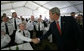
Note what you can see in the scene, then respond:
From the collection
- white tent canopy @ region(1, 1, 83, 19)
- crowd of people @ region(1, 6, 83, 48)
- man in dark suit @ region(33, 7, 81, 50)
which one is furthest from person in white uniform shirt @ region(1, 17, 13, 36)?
white tent canopy @ region(1, 1, 83, 19)

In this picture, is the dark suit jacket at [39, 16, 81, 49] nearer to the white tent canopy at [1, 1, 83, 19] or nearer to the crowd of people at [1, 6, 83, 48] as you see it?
the crowd of people at [1, 6, 83, 48]

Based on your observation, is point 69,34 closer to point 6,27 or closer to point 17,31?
point 17,31

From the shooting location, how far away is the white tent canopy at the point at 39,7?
11.6m

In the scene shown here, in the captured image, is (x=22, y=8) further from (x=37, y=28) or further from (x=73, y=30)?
(x=73, y=30)

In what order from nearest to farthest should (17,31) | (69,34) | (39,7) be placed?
(69,34) → (17,31) → (39,7)

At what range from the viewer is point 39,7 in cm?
1427

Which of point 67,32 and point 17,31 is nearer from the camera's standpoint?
point 67,32

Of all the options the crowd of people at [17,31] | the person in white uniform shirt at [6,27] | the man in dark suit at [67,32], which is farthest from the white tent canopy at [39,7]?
the man in dark suit at [67,32]

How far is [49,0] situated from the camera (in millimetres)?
10438

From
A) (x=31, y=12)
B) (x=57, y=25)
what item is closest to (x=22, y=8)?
(x=31, y=12)

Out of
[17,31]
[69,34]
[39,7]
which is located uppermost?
[39,7]

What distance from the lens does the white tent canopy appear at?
11.6 m

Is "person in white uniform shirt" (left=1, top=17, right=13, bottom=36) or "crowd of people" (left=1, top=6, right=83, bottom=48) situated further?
"person in white uniform shirt" (left=1, top=17, right=13, bottom=36)

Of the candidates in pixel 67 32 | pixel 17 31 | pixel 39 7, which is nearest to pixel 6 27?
pixel 17 31
